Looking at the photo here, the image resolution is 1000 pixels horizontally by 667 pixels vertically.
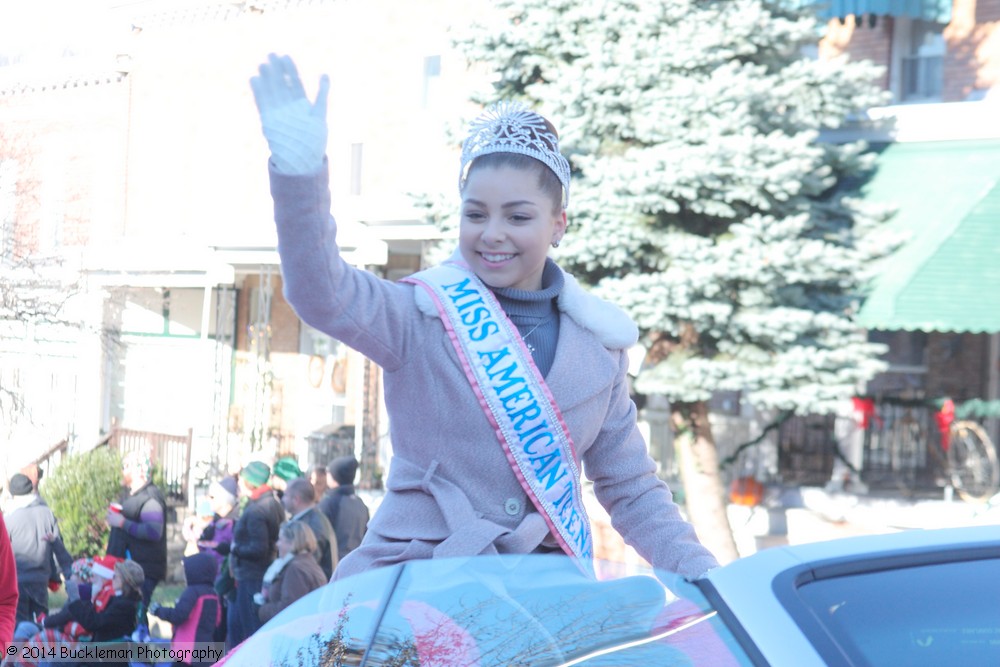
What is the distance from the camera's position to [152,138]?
20.5 meters

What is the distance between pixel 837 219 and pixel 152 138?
1300 centimetres

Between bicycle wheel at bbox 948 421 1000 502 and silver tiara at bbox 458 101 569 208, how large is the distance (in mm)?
9982

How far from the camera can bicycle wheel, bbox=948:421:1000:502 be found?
11.7 meters

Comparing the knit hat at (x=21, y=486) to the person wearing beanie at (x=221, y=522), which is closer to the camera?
the person wearing beanie at (x=221, y=522)

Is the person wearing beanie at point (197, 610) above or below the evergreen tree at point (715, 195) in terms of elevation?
below

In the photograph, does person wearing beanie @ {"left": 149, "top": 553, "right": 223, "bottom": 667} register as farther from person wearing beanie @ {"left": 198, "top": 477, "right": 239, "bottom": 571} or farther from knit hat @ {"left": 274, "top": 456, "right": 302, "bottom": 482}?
knit hat @ {"left": 274, "top": 456, "right": 302, "bottom": 482}

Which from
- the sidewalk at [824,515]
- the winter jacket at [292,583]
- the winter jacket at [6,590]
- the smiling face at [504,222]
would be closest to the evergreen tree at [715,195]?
the sidewalk at [824,515]

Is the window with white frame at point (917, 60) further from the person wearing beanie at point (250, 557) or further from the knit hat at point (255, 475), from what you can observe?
the person wearing beanie at point (250, 557)

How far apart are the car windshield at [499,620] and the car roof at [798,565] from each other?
4 centimetres

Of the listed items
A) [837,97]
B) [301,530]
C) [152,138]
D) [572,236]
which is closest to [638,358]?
[572,236]

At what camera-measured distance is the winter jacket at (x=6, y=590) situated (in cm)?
429

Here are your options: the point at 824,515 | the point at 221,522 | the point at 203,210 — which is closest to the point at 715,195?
the point at 824,515

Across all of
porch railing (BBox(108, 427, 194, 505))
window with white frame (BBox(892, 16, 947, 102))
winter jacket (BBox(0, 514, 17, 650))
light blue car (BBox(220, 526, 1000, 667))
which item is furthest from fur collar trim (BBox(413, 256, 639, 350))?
porch railing (BBox(108, 427, 194, 505))

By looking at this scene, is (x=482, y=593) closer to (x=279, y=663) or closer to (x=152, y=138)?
(x=279, y=663)
